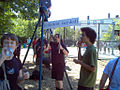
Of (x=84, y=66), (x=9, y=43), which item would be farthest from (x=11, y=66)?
(x=84, y=66)

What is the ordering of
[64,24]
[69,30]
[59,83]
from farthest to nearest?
[69,30] < [59,83] < [64,24]

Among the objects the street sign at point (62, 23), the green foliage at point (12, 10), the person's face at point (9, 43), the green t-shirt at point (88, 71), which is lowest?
the green t-shirt at point (88, 71)

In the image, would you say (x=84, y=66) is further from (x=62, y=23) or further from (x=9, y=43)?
(x=62, y=23)

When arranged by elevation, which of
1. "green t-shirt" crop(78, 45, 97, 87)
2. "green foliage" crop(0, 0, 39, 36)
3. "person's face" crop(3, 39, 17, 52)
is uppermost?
"green foliage" crop(0, 0, 39, 36)

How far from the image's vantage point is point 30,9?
6.84 metres

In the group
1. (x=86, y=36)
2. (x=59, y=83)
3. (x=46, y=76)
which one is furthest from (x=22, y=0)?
(x=86, y=36)

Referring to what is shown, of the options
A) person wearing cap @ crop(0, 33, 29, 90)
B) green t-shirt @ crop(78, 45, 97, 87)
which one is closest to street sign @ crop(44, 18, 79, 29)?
green t-shirt @ crop(78, 45, 97, 87)

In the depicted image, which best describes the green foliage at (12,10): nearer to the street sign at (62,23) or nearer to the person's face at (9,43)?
the street sign at (62,23)

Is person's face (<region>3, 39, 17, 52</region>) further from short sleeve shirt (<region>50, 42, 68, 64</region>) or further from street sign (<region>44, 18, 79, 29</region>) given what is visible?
short sleeve shirt (<region>50, 42, 68, 64</region>)

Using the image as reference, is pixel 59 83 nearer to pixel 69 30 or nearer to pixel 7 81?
pixel 7 81

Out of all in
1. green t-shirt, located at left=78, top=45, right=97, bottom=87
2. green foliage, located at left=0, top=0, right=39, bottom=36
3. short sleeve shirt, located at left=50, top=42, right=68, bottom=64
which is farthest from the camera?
green foliage, located at left=0, top=0, right=39, bottom=36

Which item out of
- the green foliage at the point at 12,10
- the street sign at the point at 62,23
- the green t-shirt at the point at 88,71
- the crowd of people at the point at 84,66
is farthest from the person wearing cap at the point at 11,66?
the green foliage at the point at 12,10

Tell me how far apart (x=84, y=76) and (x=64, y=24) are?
59.7 inches

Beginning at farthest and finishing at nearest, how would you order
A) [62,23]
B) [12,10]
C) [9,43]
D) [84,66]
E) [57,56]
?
[12,10]
[57,56]
[62,23]
[84,66]
[9,43]
